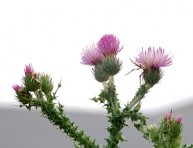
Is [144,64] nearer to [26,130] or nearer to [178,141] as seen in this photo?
[178,141]

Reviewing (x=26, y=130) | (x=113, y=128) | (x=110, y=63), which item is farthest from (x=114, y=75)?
(x=26, y=130)

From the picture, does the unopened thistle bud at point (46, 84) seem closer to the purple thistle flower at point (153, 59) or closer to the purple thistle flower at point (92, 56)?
Result: the purple thistle flower at point (92, 56)

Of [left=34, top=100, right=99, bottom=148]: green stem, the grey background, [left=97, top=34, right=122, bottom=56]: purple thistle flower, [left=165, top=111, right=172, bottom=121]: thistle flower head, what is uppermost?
the grey background

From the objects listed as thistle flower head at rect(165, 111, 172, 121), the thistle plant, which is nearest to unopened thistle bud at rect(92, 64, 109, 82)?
the thistle plant

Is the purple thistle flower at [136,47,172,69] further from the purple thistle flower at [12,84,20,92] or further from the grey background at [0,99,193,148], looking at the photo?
the grey background at [0,99,193,148]

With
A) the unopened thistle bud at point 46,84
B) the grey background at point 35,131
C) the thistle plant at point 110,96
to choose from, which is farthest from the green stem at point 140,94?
the grey background at point 35,131

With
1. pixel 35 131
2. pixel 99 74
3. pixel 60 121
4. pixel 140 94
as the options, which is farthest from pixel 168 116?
pixel 35 131
